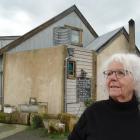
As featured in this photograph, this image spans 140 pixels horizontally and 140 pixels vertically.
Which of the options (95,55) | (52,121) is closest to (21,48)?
(95,55)

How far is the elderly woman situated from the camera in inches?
135

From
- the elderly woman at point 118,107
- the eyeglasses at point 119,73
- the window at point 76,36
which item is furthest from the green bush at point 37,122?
the eyeglasses at point 119,73

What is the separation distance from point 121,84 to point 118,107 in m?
0.20

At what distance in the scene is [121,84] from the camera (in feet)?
11.3

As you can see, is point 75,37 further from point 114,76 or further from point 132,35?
point 114,76

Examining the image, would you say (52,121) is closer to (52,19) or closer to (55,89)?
(55,89)

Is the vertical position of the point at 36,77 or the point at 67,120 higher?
the point at 36,77

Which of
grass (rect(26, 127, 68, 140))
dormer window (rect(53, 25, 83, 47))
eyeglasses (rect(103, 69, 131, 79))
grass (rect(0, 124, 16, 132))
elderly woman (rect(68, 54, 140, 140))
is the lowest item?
grass (rect(26, 127, 68, 140))

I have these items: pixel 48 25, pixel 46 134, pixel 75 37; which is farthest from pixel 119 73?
pixel 75 37

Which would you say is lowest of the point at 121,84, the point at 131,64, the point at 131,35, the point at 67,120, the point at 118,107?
the point at 67,120

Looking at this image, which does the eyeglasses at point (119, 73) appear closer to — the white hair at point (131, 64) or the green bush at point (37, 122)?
the white hair at point (131, 64)

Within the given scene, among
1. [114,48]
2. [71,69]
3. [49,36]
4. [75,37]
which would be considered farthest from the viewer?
[75,37]

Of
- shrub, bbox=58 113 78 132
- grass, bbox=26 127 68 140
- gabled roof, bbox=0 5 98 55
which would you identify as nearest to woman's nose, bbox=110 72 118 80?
grass, bbox=26 127 68 140

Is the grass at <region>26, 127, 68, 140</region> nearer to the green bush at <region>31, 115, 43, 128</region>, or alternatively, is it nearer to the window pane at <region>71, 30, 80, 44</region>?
the green bush at <region>31, 115, 43, 128</region>
